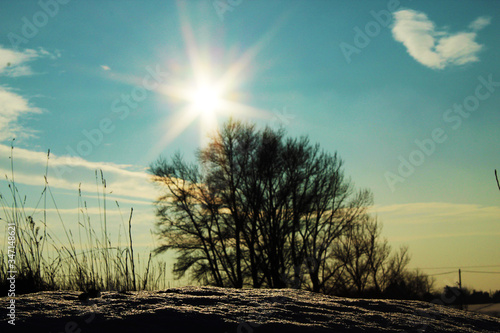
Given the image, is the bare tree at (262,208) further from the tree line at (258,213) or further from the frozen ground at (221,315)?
the frozen ground at (221,315)

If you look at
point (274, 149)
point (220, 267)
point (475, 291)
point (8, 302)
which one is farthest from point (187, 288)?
point (475, 291)

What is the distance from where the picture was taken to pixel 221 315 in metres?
2.40

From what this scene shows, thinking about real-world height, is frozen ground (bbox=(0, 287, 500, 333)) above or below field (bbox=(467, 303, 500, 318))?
above

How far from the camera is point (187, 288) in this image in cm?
356

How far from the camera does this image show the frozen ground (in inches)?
85.4

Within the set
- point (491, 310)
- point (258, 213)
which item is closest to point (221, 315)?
point (491, 310)

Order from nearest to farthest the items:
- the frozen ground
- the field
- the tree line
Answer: the frozen ground
the field
the tree line

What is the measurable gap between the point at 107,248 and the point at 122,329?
12.2 feet

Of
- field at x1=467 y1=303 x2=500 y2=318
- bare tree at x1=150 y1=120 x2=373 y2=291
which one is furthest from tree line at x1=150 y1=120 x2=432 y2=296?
field at x1=467 y1=303 x2=500 y2=318

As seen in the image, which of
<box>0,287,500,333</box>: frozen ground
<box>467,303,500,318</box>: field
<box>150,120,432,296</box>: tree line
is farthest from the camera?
<box>150,120,432,296</box>: tree line

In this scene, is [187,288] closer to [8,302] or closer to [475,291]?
[8,302]

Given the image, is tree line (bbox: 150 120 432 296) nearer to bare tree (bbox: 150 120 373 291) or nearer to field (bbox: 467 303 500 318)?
bare tree (bbox: 150 120 373 291)

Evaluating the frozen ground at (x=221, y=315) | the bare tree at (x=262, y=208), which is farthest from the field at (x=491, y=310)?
the bare tree at (x=262, y=208)

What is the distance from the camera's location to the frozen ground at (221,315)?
2.17 meters
